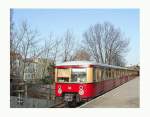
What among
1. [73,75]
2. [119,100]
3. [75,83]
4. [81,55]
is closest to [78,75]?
[73,75]

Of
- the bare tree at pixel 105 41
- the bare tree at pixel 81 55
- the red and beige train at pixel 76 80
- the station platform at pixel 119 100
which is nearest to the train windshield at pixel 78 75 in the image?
the red and beige train at pixel 76 80

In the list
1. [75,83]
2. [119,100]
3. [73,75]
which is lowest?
[119,100]

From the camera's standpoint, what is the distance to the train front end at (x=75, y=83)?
10711 millimetres

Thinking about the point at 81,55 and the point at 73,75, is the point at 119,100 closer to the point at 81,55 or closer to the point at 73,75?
the point at 73,75

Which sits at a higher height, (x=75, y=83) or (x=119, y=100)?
(x=75, y=83)

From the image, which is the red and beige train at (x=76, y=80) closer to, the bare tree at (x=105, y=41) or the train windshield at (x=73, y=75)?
the train windshield at (x=73, y=75)

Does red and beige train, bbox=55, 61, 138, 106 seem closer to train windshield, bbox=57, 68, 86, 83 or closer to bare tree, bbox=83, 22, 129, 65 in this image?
train windshield, bbox=57, 68, 86, 83

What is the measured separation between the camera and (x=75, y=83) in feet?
35.2

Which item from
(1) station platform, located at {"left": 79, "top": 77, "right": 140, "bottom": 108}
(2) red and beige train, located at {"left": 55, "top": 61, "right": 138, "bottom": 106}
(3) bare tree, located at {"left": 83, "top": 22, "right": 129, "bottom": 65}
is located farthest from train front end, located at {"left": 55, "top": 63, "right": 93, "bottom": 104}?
(3) bare tree, located at {"left": 83, "top": 22, "right": 129, "bottom": 65}

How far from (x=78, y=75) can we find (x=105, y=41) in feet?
4.20

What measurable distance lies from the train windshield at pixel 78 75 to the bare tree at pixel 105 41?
58 cm

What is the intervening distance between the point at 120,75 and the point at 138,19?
4630 millimetres
